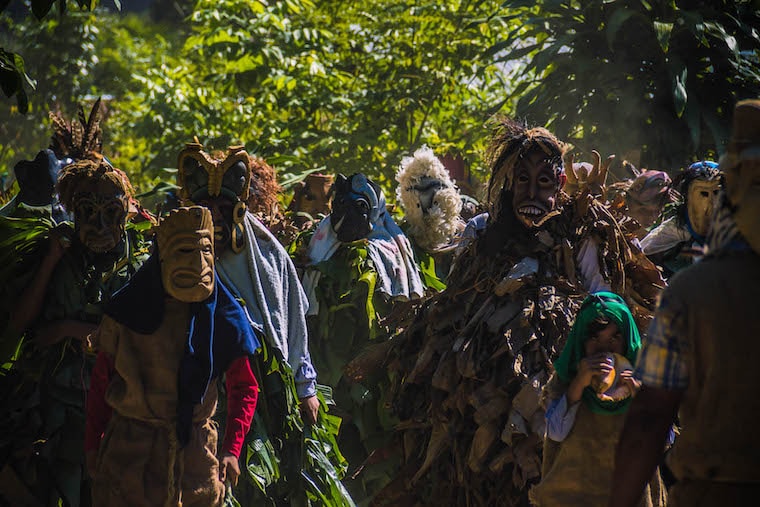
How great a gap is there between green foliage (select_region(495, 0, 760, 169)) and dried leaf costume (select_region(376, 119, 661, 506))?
4952 mm

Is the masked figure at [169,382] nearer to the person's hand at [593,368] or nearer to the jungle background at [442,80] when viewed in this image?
Answer: the person's hand at [593,368]

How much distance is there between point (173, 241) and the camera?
558cm

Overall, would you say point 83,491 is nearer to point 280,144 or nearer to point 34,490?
point 34,490

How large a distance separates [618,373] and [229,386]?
70.3 inches

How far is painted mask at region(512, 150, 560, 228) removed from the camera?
649 cm

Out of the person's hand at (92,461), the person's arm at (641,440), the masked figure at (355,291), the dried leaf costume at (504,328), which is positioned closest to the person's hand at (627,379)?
the dried leaf costume at (504,328)

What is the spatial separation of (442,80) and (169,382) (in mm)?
9262

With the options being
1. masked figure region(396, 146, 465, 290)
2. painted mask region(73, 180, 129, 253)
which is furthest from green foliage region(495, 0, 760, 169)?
painted mask region(73, 180, 129, 253)

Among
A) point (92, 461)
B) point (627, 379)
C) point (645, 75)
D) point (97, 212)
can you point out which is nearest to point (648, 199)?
point (645, 75)

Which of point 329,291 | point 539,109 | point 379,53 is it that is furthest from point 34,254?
point 379,53

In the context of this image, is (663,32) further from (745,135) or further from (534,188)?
(745,135)

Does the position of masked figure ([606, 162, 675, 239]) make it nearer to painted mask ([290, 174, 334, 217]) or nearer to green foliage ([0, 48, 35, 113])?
painted mask ([290, 174, 334, 217])

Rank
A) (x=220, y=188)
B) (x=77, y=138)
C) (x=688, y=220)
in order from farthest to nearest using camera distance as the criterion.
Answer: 1. (x=77, y=138)
2. (x=688, y=220)
3. (x=220, y=188)

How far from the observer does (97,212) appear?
697 cm
